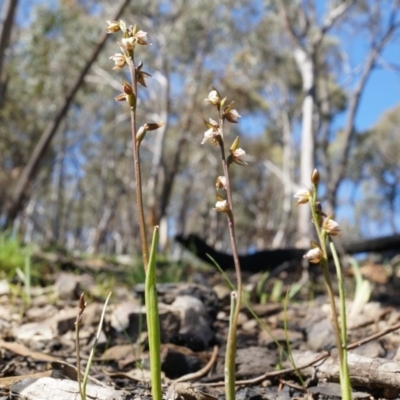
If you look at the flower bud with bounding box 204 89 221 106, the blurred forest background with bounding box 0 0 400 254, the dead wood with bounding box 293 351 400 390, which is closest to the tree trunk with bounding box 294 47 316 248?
the blurred forest background with bounding box 0 0 400 254

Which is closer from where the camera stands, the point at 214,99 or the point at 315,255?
the point at 315,255

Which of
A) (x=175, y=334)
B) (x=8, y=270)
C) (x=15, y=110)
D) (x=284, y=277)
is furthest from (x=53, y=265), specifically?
(x=15, y=110)

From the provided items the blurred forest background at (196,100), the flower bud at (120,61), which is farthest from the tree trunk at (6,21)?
the flower bud at (120,61)

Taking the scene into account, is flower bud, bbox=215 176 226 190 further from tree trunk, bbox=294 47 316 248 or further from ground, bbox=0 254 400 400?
tree trunk, bbox=294 47 316 248

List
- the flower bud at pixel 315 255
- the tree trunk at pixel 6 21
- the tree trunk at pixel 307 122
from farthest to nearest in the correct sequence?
the tree trunk at pixel 307 122, the tree trunk at pixel 6 21, the flower bud at pixel 315 255

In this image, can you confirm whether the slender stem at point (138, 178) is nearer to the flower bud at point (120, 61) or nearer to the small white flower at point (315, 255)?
the flower bud at point (120, 61)

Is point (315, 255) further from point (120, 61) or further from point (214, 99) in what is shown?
point (120, 61)

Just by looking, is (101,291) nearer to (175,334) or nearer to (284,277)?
(175,334)

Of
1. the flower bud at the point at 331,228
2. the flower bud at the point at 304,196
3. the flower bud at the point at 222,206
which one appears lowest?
the flower bud at the point at 331,228

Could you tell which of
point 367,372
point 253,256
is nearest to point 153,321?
point 367,372

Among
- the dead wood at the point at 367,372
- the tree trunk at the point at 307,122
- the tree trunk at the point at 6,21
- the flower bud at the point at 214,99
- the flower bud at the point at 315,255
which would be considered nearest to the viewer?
the flower bud at the point at 315,255

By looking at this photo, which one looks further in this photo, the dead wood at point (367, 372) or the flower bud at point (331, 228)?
the dead wood at point (367, 372)
